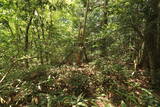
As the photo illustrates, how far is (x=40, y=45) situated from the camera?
20.8 ft

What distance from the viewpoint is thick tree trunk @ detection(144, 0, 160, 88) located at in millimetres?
4770

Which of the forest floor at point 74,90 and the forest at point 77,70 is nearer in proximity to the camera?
the forest floor at point 74,90

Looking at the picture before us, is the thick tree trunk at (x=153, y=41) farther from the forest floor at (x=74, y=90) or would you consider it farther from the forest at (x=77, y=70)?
the forest floor at (x=74, y=90)

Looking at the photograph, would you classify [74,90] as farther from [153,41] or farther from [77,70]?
[153,41]

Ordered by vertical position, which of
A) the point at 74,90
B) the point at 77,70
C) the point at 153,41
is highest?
the point at 153,41

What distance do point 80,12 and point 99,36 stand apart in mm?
3483

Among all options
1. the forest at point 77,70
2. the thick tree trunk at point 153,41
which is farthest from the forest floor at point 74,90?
the thick tree trunk at point 153,41

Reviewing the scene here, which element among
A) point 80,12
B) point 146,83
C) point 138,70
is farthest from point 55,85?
point 80,12

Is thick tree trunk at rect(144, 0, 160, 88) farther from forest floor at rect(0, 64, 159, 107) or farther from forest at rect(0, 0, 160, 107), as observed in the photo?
forest floor at rect(0, 64, 159, 107)

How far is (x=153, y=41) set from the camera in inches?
216

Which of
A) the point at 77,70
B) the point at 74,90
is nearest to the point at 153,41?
the point at 77,70

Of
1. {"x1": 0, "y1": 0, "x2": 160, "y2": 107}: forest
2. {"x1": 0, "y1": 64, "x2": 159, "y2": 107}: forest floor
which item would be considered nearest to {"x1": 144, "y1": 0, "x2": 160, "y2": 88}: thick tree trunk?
{"x1": 0, "y1": 0, "x2": 160, "y2": 107}: forest

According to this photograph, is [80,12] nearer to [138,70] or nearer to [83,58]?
[83,58]

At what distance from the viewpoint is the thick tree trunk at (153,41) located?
4770 mm
